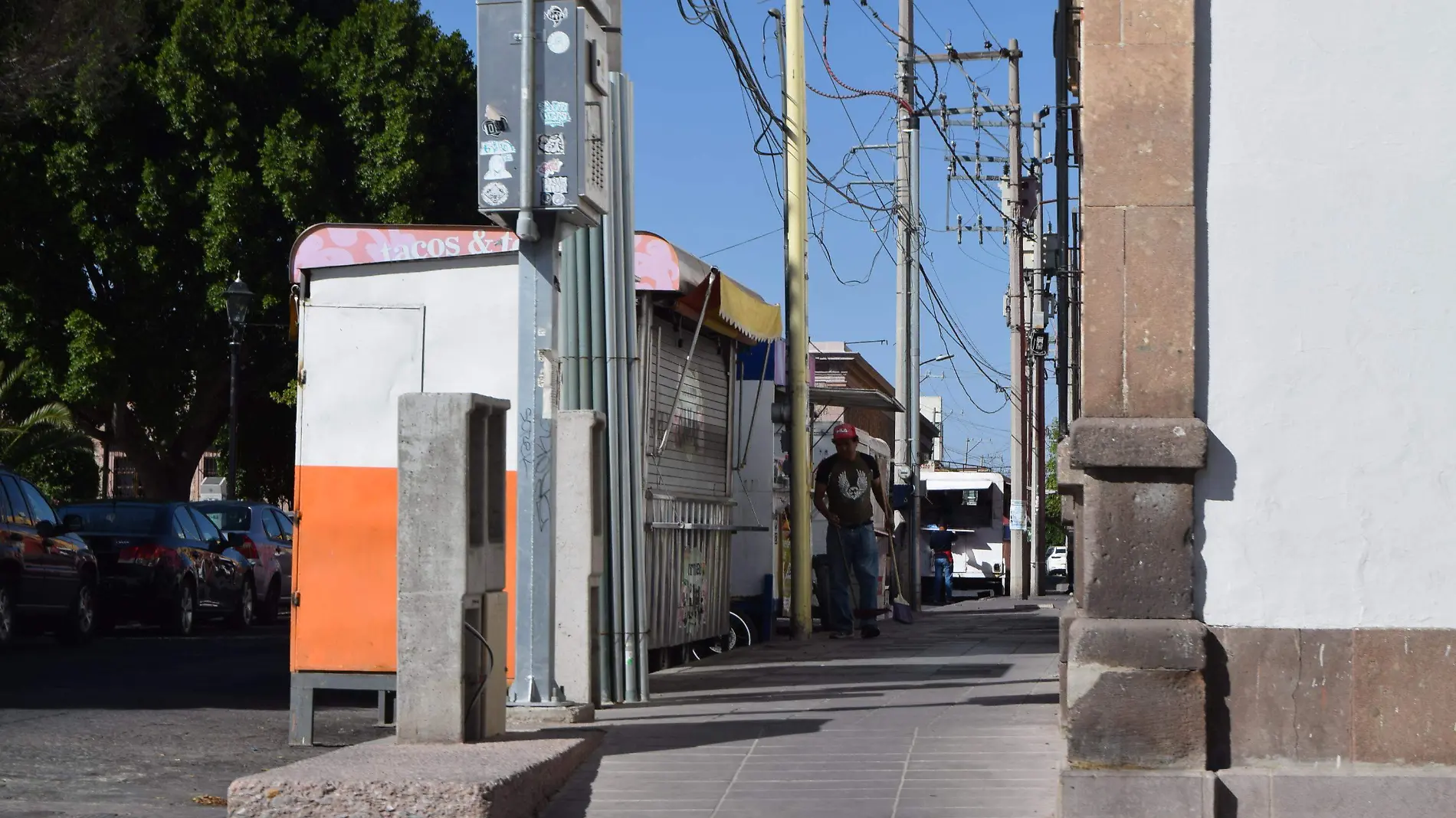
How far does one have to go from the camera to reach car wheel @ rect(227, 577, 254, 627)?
21172 mm

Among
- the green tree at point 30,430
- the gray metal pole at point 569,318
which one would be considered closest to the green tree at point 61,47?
the green tree at point 30,430

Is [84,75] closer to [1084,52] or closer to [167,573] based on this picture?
[167,573]

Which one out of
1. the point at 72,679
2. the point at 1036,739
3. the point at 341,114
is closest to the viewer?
the point at 1036,739

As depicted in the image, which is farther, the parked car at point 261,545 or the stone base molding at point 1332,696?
the parked car at point 261,545

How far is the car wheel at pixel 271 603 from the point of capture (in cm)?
2248

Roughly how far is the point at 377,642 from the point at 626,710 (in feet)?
4.48

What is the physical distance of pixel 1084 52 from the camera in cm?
629

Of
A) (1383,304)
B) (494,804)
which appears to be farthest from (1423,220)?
(494,804)

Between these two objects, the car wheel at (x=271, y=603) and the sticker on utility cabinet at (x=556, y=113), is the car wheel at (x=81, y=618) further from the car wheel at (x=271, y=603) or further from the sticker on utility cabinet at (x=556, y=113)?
the sticker on utility cabinet at (x=556, y=113)

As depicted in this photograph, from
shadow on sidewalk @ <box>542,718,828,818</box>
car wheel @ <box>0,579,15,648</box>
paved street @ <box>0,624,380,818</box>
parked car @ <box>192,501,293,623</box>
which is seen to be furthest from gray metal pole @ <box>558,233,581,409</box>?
parked car @ <box>192,501,293,623</box>

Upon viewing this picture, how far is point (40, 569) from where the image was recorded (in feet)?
53.2

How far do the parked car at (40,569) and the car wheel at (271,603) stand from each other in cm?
497

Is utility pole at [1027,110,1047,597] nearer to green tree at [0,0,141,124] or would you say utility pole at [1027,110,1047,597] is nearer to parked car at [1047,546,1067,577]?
green tree at [0,0,141,124]

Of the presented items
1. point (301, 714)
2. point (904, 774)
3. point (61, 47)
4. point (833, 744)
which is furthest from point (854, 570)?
point (61, 47)
